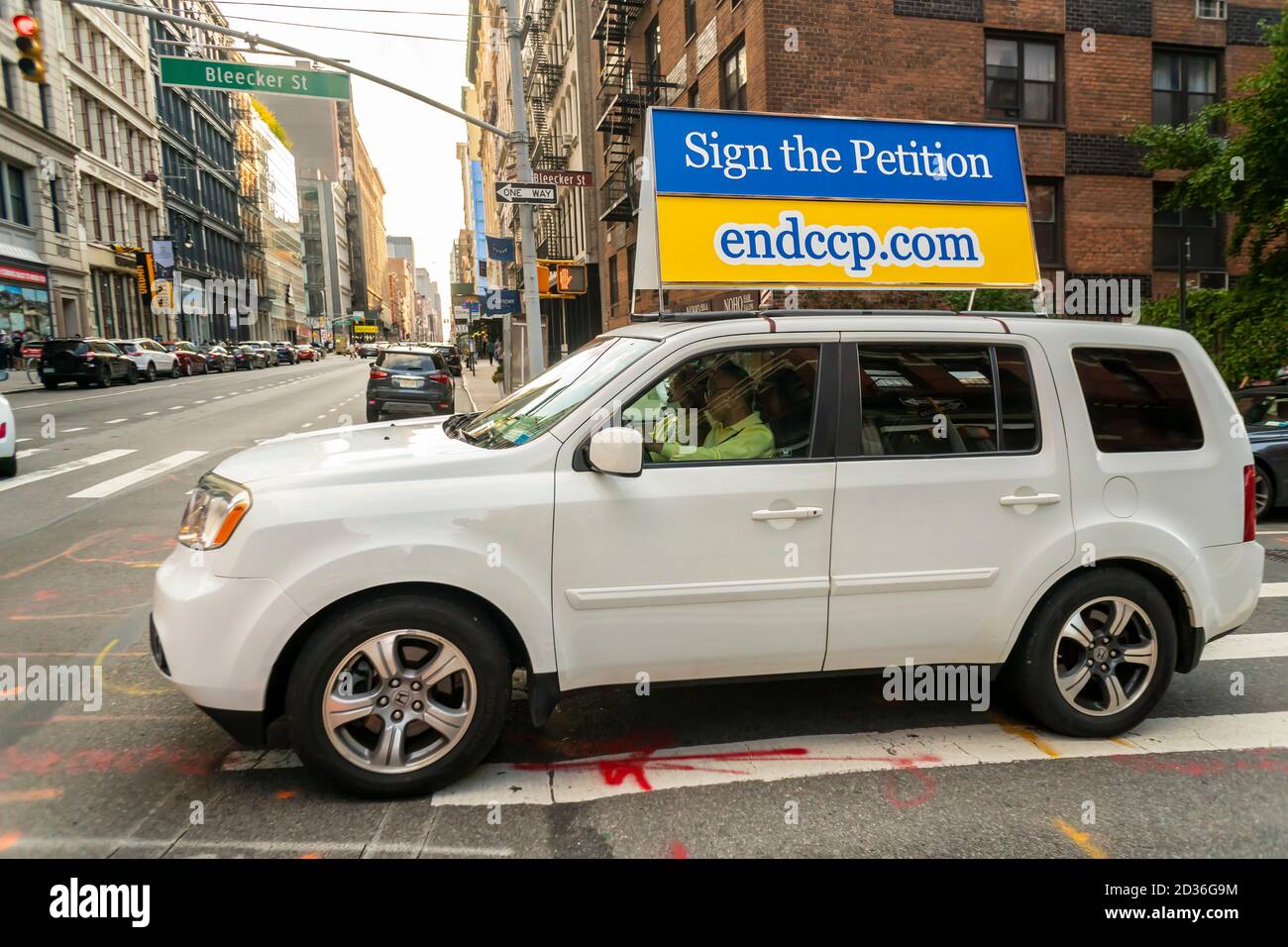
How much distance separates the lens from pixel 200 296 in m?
73.2

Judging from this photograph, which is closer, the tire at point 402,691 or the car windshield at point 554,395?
the tire at point 402,691

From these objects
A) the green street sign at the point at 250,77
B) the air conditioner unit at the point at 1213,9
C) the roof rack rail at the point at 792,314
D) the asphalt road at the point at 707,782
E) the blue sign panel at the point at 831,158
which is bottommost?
the asphalt road at the point at 707,782

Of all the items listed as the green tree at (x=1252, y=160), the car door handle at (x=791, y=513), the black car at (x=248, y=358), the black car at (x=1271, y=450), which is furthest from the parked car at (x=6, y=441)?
the black car at (x=248, y=358)

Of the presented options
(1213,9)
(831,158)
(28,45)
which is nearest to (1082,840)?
(831,158)

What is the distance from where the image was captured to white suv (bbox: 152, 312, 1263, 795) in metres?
3.28

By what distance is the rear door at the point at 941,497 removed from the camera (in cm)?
371

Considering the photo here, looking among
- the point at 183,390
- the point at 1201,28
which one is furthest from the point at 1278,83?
the point at 183,390

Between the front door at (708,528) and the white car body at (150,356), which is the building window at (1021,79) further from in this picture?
the white car body at (150,356)

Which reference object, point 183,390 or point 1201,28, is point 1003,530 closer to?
point 1201,28

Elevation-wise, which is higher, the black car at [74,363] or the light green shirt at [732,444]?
the black car at [74,363]

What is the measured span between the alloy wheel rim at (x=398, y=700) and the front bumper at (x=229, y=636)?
0.25 meters

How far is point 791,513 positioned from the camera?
11.8 feet

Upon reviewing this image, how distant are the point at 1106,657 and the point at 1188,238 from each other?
64.6 ft
